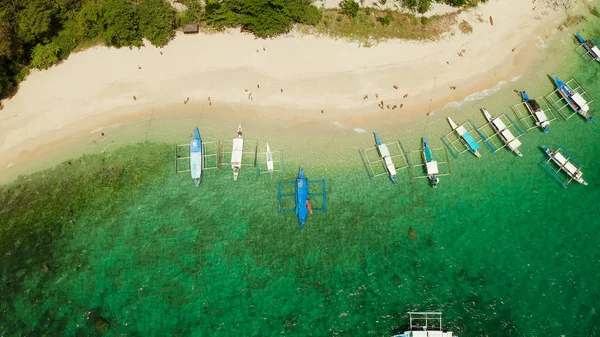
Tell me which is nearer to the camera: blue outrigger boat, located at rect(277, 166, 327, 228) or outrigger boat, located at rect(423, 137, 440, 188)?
→ blue outrigger boat, located at rect(277, 166, 327, 228)

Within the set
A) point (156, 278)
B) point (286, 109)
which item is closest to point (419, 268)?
point (286, 109)

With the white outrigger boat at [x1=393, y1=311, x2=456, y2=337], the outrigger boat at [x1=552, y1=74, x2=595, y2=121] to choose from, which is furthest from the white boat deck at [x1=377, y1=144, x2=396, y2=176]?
the outrigger boat at [x1=552, y1=74, x2=595, y2=121]

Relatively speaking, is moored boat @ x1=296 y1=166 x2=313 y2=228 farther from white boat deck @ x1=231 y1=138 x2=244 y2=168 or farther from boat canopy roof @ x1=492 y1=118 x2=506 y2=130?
boat canopy roof @ x1=492 y1=118 x2=506 y2=130

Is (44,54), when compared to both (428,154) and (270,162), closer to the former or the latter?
(270,162)

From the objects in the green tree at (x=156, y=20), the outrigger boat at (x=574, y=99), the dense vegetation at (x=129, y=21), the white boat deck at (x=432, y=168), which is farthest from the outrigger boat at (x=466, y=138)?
the green tree at (x=156, y=20)

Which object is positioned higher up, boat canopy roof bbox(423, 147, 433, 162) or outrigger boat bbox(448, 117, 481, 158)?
outrigger boat bbox(448, 117, 481, 158)

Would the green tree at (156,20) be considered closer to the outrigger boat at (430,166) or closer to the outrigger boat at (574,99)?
the outrigger boat at (430,166)
